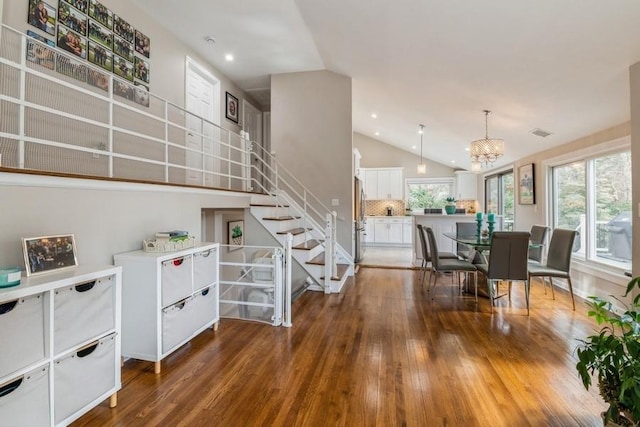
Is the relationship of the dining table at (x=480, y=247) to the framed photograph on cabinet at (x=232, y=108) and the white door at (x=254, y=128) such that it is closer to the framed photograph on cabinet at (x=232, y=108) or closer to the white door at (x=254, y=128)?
the white door at (x=254, y=128)

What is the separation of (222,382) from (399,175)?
27.3 feet

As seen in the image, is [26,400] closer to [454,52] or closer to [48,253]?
[48,253]

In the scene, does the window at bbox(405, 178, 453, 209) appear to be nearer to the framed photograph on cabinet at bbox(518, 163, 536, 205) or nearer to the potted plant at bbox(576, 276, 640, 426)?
the framed photograph on cabinet at bbox(518, 163, 536, 205)

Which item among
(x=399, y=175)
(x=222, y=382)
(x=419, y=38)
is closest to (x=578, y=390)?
(x=222, y=382)

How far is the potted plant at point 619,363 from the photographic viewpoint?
4.14ft

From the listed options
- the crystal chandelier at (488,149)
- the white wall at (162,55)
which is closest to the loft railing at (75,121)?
the white wall at (162,55)

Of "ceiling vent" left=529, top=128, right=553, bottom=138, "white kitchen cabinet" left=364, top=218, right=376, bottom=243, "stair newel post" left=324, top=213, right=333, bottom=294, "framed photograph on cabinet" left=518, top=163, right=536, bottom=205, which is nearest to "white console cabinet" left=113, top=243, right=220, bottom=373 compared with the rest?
"stair newel post" left=324, top=213, right=333, bottom=294

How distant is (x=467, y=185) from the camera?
895 centimetres

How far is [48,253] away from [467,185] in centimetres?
942

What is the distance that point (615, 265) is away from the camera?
372cm

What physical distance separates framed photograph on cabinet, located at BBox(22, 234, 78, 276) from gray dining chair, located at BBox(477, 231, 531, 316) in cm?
386

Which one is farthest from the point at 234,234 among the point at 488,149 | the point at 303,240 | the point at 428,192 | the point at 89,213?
the point at 428,192

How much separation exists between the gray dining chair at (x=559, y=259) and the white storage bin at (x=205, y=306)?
11.9 ft

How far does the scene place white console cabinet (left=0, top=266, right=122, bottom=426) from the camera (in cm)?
135
